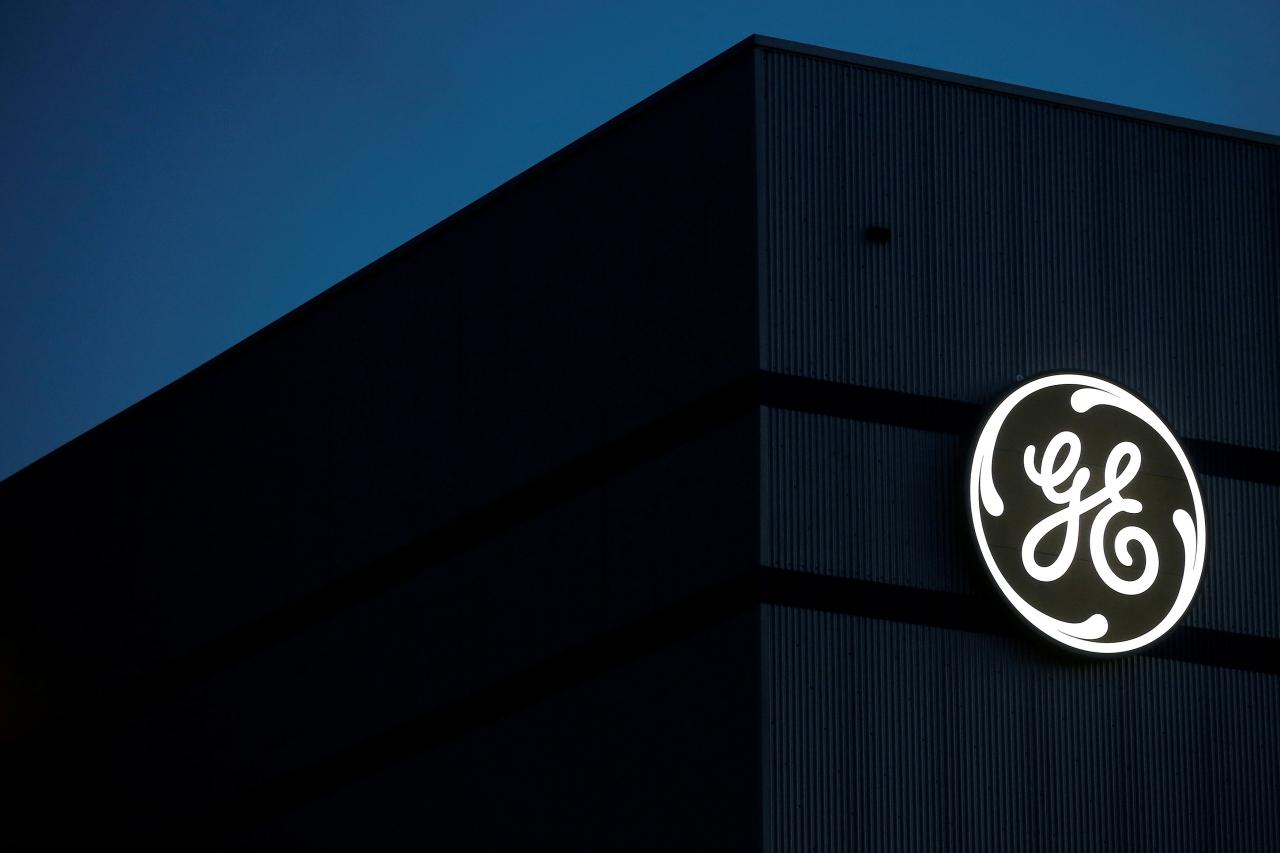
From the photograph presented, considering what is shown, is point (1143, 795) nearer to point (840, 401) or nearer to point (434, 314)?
point (840, 401)

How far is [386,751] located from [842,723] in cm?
775

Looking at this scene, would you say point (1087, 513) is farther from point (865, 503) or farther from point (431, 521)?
point (431, 521)

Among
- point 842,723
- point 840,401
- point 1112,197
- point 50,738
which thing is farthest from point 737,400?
point 50,738

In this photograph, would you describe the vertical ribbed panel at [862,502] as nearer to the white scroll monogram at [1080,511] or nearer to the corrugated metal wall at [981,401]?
the corrugated metal wall at [981,401]

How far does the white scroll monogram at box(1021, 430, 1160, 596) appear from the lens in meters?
24.0

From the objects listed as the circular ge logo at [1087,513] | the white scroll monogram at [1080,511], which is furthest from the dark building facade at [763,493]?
the white scroll monogram at [1080,511]

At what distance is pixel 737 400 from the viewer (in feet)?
78.3

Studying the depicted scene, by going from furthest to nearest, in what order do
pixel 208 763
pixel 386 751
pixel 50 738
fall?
pixel 50 738 < pixel 208 763 < pixel 386 751

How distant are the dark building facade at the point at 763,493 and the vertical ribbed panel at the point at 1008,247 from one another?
46 millimetres

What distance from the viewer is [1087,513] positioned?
24.3 metres

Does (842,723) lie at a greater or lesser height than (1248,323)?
lesser

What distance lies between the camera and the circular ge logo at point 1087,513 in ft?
78.3

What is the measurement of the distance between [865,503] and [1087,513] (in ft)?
8.81

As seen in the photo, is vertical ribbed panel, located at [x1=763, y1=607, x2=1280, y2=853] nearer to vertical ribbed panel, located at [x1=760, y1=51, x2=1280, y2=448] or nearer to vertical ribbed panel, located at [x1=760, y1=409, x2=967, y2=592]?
vertical ribbed panel, located at [x1=760, y1=409, x2=967, y2=592]
